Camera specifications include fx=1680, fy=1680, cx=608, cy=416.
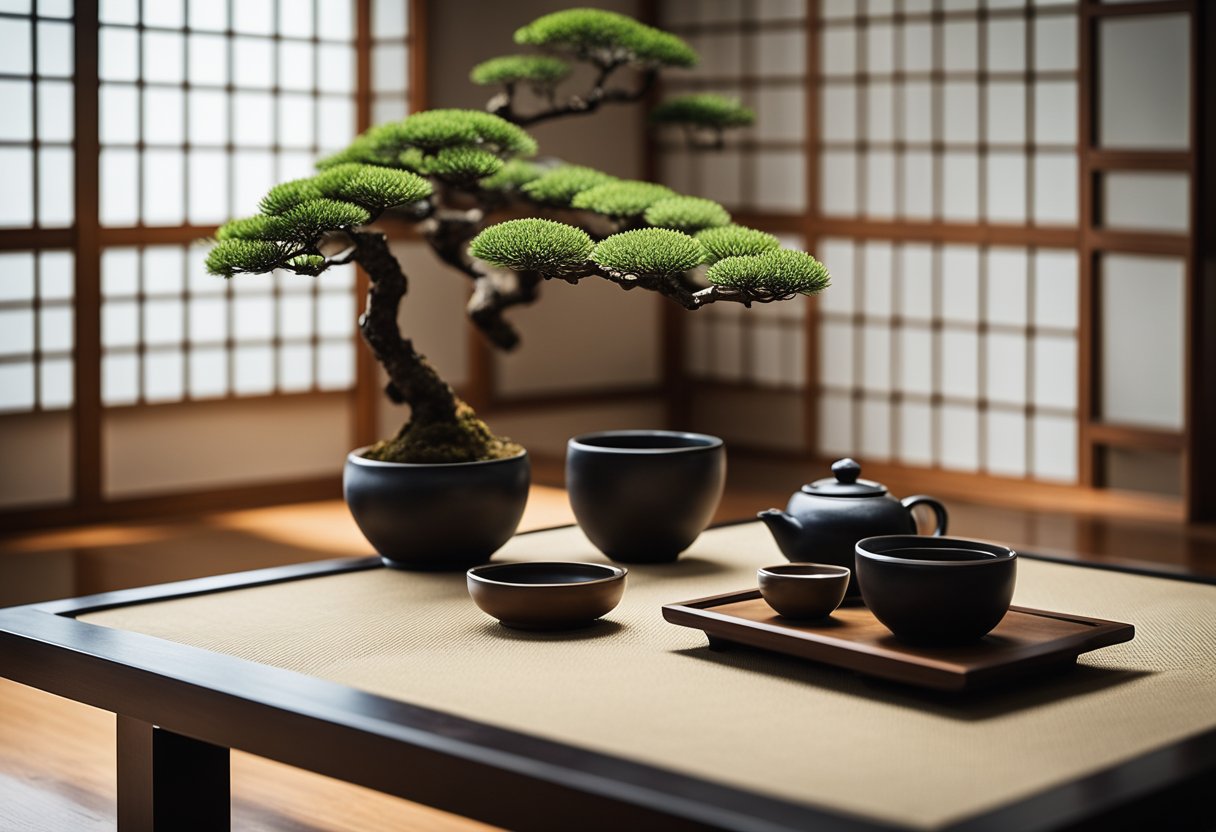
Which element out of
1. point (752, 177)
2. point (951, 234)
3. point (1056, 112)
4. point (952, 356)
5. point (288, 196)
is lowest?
point (952, 356)

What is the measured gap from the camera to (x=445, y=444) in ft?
9.84

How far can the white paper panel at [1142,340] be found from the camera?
18.4 feet

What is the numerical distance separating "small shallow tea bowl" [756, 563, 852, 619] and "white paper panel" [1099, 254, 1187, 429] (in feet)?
11.9

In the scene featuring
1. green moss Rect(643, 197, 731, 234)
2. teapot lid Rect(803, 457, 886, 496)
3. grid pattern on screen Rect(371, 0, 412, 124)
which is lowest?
teapot lid Rect(803, 457, 886, 496)

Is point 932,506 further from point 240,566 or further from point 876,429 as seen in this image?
point 876,429

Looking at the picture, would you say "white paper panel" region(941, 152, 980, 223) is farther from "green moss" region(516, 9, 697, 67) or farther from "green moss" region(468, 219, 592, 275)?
"green moss" region(468, 219, 592, 275)

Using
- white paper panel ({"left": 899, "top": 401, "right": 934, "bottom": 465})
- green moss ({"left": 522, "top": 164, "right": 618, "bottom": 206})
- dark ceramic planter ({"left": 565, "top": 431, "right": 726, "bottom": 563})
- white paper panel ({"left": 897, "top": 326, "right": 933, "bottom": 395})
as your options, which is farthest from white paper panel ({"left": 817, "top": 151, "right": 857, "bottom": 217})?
dark ceramic planter ({"left": 565, "top": 431, "right": 726, "bottom": 563})

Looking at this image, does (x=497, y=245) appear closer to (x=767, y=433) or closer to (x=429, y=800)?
(x=429, y=800)

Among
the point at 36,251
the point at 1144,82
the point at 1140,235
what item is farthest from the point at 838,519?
the point at 36,251

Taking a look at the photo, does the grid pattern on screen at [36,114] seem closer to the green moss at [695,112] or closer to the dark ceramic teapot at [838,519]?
the green moss at [695,112]

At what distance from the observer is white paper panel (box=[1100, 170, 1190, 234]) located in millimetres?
5531

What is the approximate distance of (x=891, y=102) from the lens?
645cm

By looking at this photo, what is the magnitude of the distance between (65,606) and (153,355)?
3.35 metres

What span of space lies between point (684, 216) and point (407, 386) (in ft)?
1.94
